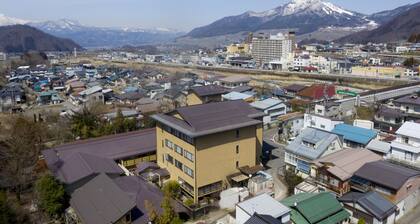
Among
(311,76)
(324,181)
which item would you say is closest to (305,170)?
(324,181)

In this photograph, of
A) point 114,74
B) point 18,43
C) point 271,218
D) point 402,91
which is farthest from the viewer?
point 18,43

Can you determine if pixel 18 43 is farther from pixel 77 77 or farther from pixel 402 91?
pixel 402 91

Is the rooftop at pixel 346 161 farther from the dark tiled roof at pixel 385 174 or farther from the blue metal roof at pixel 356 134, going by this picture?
the blue metal roof at pixel 356 134

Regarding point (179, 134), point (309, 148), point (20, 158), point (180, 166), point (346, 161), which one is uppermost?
point (179, 134)

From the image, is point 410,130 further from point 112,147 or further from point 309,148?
point 112,147

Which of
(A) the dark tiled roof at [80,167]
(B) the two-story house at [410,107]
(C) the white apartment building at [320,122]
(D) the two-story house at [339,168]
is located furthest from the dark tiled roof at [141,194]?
(B) the two-story house at [410,107]

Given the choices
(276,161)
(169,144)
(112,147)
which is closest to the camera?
(169,144)

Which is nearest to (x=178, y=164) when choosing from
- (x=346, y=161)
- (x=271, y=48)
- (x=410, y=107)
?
(x=346, y=161)
